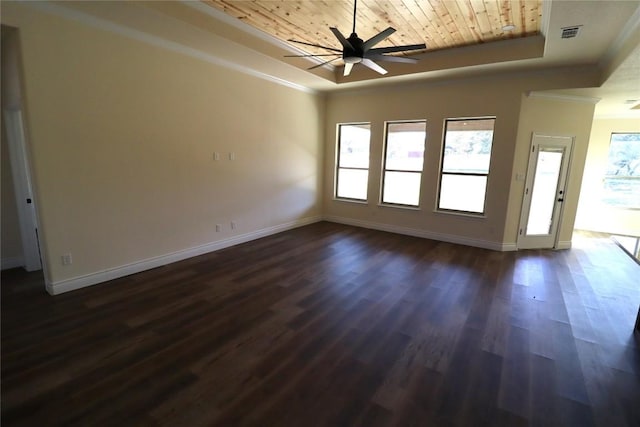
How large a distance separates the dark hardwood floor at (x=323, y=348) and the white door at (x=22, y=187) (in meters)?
0.30

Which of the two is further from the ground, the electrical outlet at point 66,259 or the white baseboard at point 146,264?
the electrical outlet at point 66,259

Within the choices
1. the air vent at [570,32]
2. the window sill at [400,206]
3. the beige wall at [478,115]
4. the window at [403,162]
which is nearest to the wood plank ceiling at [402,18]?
the air vent at [570,32]

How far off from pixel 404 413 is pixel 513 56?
4.85 metres

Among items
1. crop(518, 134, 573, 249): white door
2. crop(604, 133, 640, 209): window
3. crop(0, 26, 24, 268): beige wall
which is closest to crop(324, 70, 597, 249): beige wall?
crop(518, 134, 573, 249): white door

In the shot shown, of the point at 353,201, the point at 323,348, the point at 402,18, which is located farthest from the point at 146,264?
the point at 402,18

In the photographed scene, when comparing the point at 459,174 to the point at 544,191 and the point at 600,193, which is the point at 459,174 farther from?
the point at 600,193

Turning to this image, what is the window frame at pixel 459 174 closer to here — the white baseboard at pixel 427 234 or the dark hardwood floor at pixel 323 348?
the white baseboard at pixel 427 234

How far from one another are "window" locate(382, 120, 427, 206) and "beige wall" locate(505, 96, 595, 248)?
5.41ft

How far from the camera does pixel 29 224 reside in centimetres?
397

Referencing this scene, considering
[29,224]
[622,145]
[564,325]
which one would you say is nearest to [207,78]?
[29,224]

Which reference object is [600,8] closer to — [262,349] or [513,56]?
[513,56]

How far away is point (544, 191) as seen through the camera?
17.6 feet

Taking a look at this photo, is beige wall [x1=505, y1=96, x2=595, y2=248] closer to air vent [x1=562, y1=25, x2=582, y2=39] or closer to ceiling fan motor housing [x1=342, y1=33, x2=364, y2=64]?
air vent [x1=562, y1=25, x2=582, y2=39]

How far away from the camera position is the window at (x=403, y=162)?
607cm
